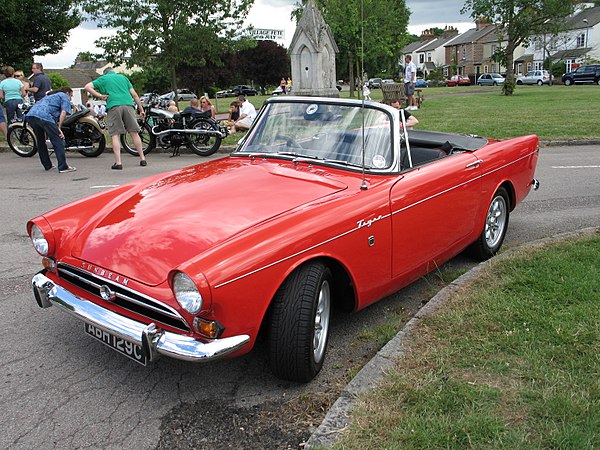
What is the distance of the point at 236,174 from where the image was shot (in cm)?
405

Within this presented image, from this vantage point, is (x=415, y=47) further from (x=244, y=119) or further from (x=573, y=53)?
(x=244, y=119)

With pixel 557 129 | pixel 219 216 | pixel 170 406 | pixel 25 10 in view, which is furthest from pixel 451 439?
pixel 25 10

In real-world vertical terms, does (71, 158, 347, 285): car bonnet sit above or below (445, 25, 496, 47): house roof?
below

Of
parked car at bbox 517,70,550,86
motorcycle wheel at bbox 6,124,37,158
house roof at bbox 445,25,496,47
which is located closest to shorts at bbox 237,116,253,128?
motorcycle wheel at bbox 6,124,37,158

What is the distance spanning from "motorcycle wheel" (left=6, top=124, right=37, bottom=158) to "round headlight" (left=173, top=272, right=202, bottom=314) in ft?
38.8

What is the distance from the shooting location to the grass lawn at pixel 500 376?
2.50 meters

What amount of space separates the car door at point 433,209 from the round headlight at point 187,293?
4.79 feet

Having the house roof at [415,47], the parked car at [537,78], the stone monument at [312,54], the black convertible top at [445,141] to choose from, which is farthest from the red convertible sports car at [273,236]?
the house roof at [415,47]

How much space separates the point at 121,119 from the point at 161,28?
12851 millimetres

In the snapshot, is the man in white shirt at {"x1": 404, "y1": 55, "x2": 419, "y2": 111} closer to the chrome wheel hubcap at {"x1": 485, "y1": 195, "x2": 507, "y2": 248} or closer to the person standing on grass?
the person standing on grass

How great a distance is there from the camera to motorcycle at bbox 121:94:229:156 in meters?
12.3

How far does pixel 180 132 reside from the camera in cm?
1219

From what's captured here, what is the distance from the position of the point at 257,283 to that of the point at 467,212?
226 cm

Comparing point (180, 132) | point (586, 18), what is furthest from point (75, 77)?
point (180, 132)
